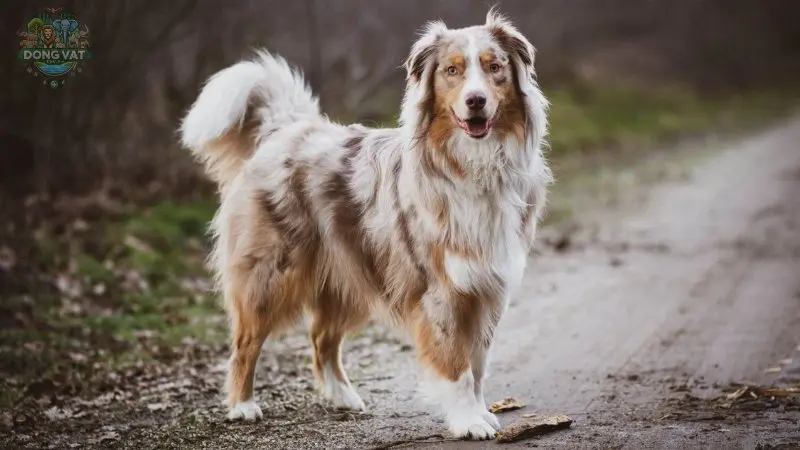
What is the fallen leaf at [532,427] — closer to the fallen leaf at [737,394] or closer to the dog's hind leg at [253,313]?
the fallen leaf at [737,394]

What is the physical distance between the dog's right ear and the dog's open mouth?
0.43 meters

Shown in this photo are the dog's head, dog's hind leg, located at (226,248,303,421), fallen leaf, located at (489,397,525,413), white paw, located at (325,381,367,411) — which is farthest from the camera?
white paw, located at (325,381,367,411)

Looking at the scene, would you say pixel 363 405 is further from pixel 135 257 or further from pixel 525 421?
pixel 135 257

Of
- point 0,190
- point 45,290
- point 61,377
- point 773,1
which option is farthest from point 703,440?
point 773,1

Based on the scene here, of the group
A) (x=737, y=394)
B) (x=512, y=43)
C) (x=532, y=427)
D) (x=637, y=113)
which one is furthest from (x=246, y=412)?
(x=637, y=113)

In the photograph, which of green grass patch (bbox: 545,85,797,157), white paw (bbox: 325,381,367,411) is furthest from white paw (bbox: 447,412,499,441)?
green grass patch (bbox: 545,85,797,157)

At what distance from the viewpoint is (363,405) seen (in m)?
6.06

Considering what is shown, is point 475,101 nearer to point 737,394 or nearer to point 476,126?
point 476,126

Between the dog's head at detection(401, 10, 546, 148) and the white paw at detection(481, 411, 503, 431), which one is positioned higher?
the dog's head at detection(401, 10, 546, 148)

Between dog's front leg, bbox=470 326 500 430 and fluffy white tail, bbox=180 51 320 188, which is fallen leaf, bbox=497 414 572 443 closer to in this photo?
dog's front leg, bbox=470 326 500 430

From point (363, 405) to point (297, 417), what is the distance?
0.41m

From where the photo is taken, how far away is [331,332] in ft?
20.7

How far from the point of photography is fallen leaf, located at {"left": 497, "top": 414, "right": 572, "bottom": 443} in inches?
203

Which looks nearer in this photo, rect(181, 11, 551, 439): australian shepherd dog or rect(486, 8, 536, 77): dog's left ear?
rect(181, 11, 551, 439): australian shepherd dog
